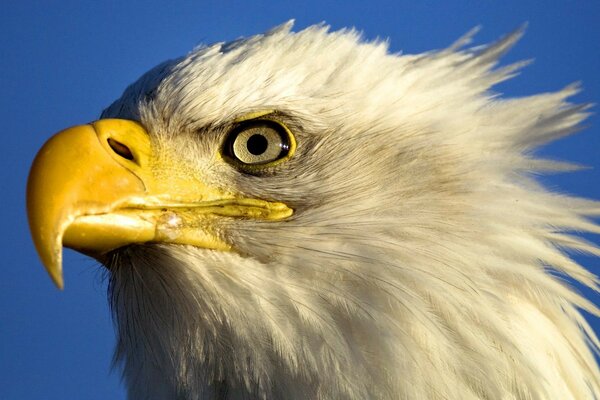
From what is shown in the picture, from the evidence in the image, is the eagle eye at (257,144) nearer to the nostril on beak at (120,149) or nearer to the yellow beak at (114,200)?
the yellow beak at (114,200)

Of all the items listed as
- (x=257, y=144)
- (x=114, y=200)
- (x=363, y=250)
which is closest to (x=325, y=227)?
(x=363, y=250)

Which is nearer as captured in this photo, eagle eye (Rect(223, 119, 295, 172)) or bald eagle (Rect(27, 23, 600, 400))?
bald eagle (Rect(27, 23, 600, 400))

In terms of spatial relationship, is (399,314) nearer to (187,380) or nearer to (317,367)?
(317,367)

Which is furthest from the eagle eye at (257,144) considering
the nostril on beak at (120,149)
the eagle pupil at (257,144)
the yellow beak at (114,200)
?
the nostril on beak at (120,149)

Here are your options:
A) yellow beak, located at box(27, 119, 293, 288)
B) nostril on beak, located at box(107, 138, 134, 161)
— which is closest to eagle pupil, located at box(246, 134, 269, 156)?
yellow beak, located at box(27, 119, 293, 288)

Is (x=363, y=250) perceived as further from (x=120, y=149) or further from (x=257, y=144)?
(x=120, y=149)

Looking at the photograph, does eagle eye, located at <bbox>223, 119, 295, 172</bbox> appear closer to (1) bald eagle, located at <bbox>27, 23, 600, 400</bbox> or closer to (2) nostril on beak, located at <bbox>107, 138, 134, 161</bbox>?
(1) bald eagle, located at <bbox>27, 23, 600, 400</bbox>

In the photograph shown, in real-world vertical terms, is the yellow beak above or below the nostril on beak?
below
